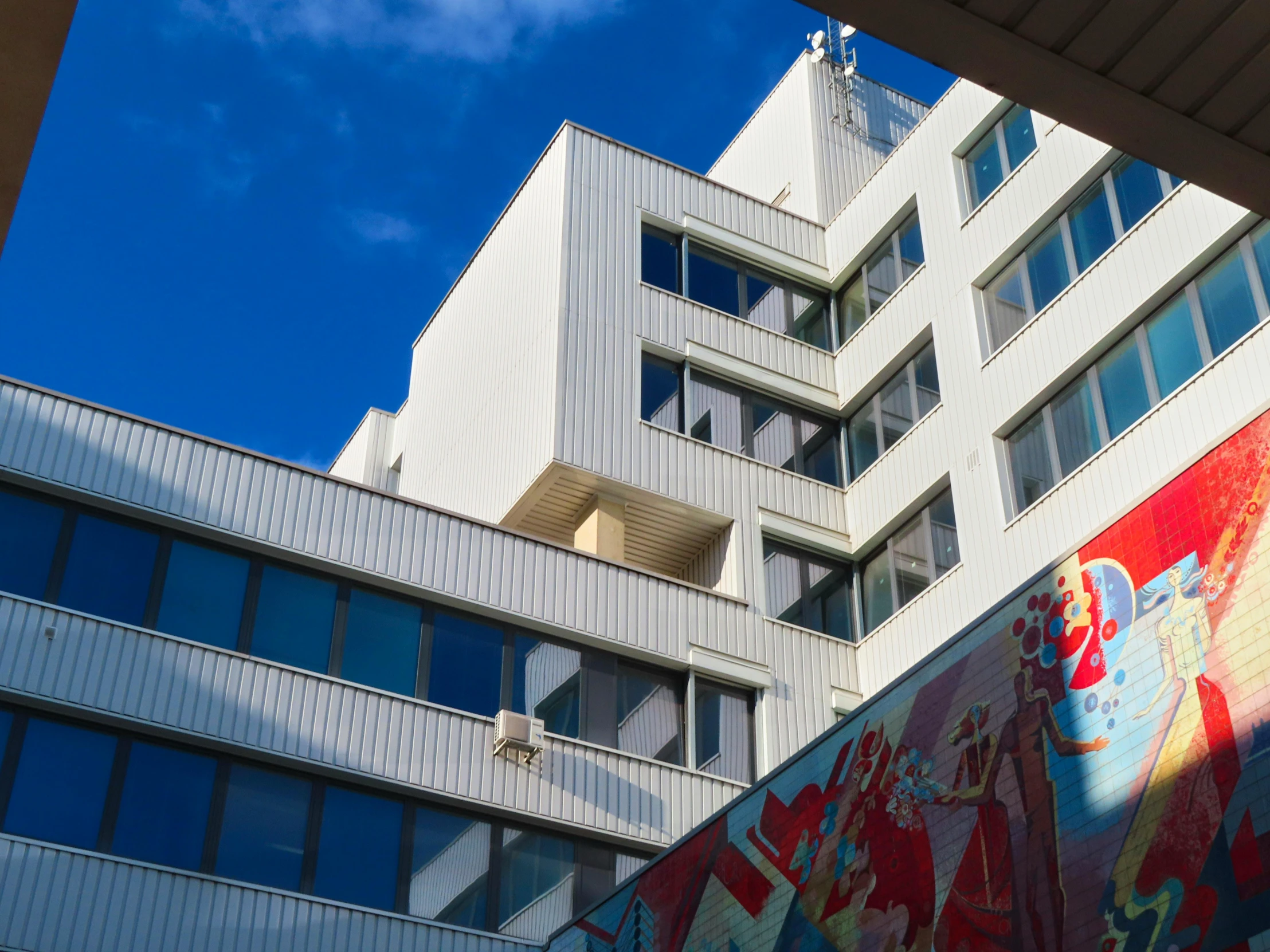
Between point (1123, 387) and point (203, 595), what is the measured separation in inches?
517

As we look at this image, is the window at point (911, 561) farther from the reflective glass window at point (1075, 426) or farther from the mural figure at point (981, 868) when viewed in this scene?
the mural figure at point (981, 868)

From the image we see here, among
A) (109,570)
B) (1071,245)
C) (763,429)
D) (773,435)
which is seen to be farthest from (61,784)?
(1071,245)

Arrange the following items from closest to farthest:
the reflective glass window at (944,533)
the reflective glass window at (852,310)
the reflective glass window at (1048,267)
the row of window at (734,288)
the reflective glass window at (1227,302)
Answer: the reflective glass window at (1227,302), the reflective glass window at (1048,267), the reflective glass window at (944,533), the row of window at (734,288), the reflective glass window at (852,310)

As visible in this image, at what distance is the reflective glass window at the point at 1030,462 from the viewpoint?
73.0ft

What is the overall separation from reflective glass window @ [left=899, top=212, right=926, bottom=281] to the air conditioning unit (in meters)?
11.8

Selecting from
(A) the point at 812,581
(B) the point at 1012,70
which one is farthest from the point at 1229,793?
(A) the point at 812,581

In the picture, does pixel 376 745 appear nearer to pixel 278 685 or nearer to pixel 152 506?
pixel 278 685

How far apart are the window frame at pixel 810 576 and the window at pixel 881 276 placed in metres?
4.90

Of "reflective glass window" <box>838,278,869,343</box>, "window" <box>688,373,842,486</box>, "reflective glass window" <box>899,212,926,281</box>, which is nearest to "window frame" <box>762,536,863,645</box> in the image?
"window" <box>688,373,842,486</box>

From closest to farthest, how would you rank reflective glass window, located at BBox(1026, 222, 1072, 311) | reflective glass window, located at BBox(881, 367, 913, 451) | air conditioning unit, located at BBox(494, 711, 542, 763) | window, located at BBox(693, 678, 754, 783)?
air conditioning unit, located at BBox(494, 711, 542, 763) < window, located at BBox(693, 678, 754, 783) < reflective glass window, located at BBox(1026, 222, 1072, 311) < reflective glass window, located at BBox(881, 367, 913, 451)

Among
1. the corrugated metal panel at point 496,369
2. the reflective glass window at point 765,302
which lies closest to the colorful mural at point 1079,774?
the corrugated metal panel at point 496,369

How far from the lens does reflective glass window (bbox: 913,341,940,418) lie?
25.4 metres

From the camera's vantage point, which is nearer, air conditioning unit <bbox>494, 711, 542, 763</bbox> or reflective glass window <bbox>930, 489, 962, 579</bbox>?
air conditioning unit <bbox>494, 711, 542, 763</bbox>

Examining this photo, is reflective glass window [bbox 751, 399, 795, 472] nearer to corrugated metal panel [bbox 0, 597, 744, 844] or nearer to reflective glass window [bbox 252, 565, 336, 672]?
corrugated metal panel [bbox 0, 597, 744, 844]
